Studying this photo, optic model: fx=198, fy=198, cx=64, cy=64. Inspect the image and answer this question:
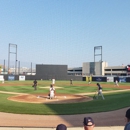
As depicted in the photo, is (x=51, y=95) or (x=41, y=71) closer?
(x=51, y=95)

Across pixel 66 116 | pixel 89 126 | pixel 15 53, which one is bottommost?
pixel 66 116

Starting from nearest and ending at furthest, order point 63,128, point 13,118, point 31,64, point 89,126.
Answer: point 63,128 < point 89,126 < point 13,118 < point 31,64

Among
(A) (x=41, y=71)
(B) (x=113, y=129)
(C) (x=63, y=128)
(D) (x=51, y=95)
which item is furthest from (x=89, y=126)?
(A) (x=41, y=71)

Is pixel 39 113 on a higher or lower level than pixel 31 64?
lower

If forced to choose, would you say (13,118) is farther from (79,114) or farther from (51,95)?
(51,95)

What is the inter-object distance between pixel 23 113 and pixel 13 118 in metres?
1.43

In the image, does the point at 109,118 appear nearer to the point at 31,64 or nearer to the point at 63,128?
the point at 63,128

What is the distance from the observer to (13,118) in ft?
39.8

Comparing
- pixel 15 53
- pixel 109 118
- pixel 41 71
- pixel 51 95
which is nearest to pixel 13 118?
pixel 109 118

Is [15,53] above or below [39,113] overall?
above

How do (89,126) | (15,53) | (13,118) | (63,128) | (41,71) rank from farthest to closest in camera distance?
1. (15,53)
2. (41,71)
3. (13,118)
4. (89,126)
5. (63,128)

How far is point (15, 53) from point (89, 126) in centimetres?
7504

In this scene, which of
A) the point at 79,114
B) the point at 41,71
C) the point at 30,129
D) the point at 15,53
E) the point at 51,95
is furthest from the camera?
the point at 15,53

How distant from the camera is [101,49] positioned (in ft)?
261
